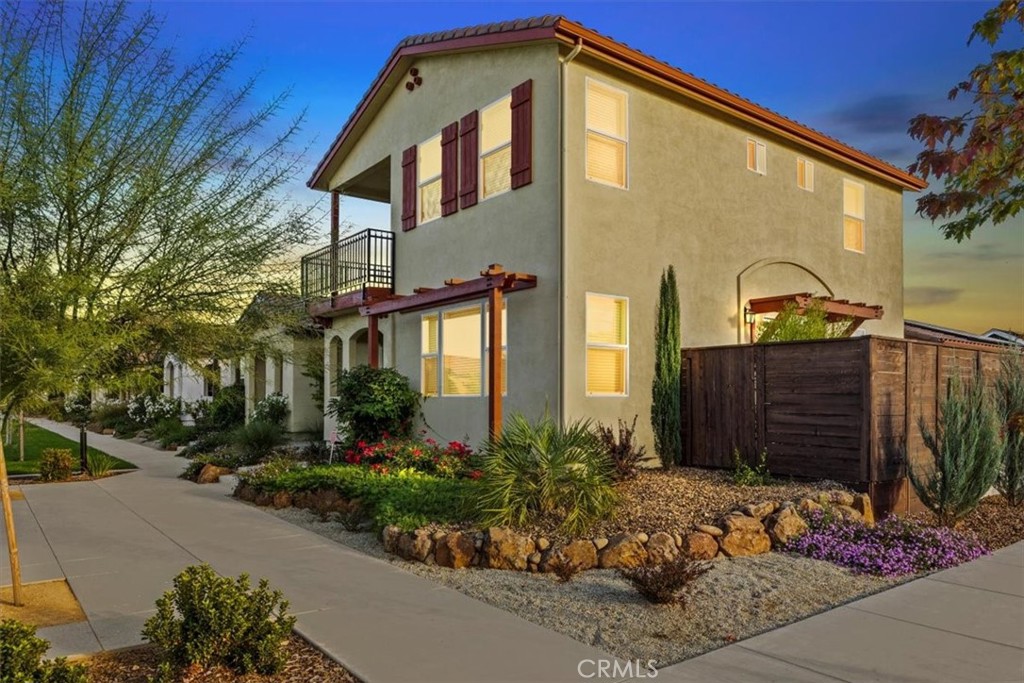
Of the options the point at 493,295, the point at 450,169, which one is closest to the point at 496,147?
the point at 450,169

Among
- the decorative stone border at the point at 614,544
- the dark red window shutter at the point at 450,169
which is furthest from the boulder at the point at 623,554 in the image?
the dark red window shutter at the point at 450,169

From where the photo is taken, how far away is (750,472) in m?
9.38

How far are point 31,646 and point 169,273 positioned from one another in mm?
2734

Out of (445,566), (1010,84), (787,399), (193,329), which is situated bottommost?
(445,566)

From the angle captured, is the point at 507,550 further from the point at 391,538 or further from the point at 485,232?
the point at 485,232

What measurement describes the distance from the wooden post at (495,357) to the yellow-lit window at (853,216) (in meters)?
9.07

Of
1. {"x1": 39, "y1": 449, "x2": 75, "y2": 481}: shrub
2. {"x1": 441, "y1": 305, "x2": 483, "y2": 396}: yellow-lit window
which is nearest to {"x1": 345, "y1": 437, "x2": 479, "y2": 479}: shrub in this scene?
{"x1": 441, "y1": 305, "x2": 483, "y2": 396}: yellow-lit window

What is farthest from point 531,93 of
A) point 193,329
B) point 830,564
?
point 830,564

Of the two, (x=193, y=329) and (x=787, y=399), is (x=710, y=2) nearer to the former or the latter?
(x=787, y=399)

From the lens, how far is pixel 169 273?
5.43m

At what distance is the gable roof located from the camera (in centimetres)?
1027

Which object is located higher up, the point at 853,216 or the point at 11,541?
the point at 853,216

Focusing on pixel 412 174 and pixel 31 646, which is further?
pixel 412 174

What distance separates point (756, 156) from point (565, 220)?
5.33 m
